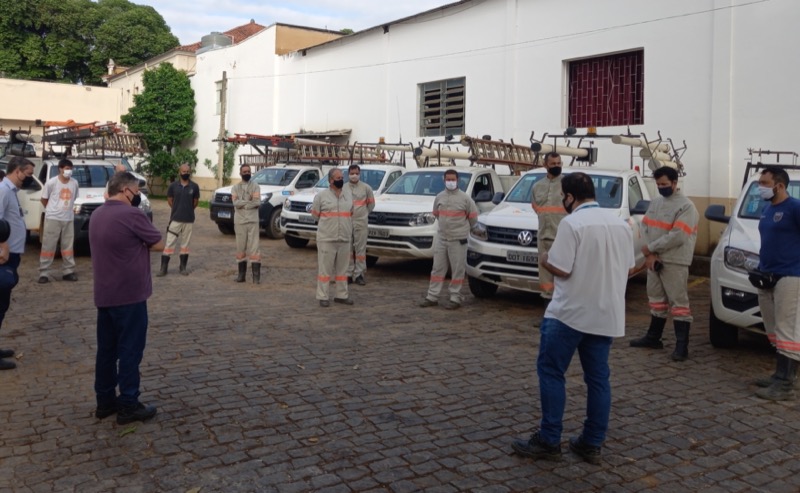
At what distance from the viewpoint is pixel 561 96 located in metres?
16.2

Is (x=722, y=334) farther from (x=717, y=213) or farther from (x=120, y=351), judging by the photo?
(x=120, y=351)

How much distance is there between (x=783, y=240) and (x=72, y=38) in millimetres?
50293

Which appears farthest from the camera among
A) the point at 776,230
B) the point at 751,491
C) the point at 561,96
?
the point at 561,96

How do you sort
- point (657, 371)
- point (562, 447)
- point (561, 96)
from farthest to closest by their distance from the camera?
point (561, 96) < point (657, 371) < point (562, 447)

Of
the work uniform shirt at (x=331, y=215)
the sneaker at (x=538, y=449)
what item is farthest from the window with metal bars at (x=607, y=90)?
the sneaker at (x=538, y=449)

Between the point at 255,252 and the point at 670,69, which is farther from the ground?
the point at 670,69

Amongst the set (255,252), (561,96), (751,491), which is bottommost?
(751,491)

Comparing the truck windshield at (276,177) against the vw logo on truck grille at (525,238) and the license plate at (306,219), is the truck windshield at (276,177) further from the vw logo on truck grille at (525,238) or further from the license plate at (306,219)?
the vw logo on truck grille at (525,238)

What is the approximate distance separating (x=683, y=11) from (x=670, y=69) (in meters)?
1.08

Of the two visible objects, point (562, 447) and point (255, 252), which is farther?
→ point (255, 252)

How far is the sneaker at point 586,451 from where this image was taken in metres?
4.44

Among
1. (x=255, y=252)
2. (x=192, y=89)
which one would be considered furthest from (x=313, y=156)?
(x=192, y=89)

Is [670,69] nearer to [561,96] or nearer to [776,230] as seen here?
[561,96]

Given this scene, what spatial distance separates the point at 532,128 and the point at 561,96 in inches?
39.8
